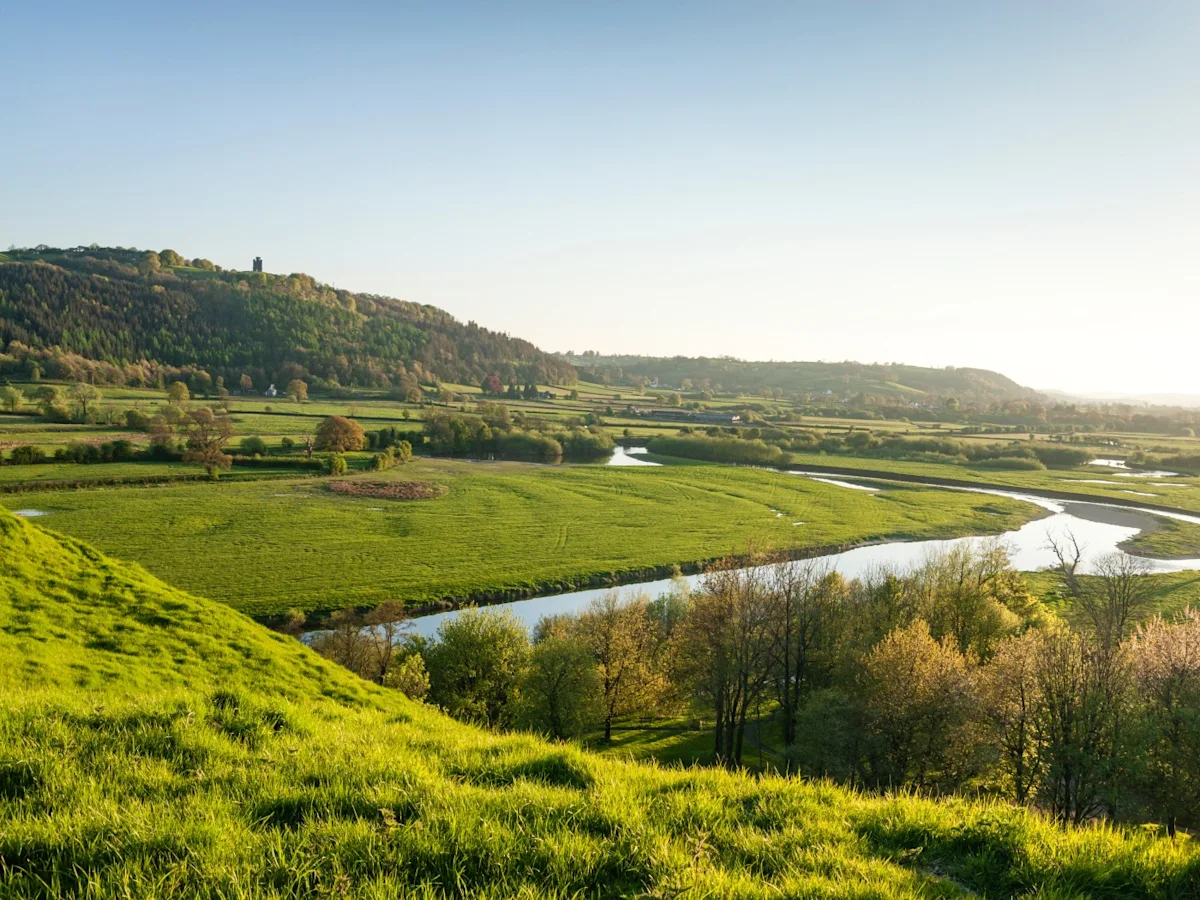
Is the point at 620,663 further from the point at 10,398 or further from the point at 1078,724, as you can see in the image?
the point at 10,398

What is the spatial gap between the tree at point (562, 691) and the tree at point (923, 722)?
14.1 m

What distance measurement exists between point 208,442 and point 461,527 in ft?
150

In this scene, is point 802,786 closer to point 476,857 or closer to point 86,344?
point 476,857

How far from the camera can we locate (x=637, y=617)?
136 ft

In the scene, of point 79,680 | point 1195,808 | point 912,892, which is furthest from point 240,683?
point 1195,808

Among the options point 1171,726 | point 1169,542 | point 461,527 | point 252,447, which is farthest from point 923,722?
point 252,447

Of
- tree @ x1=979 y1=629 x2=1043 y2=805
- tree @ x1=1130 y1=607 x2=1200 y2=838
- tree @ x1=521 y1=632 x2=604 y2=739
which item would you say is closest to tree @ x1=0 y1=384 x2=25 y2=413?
tree @ x1=521 y1=632 x2=604 y2=739

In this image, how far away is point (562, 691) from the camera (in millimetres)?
34406

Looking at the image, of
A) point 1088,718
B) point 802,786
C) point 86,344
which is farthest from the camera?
point 86,344

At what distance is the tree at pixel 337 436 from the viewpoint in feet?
344

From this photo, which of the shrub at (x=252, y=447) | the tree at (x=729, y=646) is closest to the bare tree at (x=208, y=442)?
the shrub at (x=252, y=447)

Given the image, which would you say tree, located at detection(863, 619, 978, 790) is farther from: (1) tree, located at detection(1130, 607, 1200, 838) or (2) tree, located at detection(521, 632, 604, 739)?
(2) tree, located at detection(521, 632, 604, 739)

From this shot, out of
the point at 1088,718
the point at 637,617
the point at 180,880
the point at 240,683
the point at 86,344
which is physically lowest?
the point at 637,617

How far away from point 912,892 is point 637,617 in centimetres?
3689
